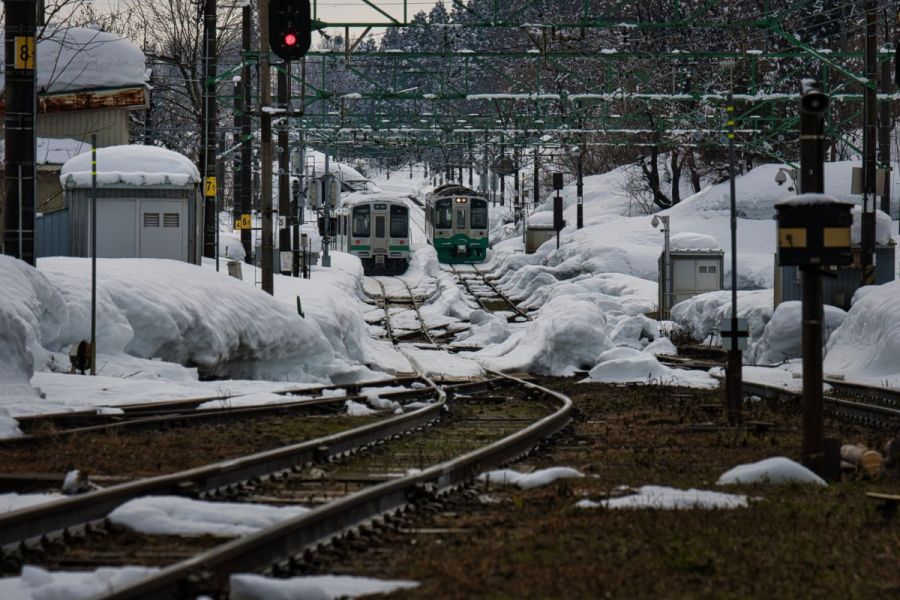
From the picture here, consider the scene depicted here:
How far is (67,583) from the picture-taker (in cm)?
524

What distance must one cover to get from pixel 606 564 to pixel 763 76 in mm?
61511

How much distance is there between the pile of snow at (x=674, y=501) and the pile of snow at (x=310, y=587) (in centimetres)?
239

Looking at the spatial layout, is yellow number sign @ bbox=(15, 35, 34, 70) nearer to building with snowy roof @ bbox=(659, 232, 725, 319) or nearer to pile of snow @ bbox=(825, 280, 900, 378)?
pile of snow @ bbox=(825, 280, 900, 378)

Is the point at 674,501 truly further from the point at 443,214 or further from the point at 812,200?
the point at 443,214

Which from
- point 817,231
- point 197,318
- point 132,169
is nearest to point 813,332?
point 817,231

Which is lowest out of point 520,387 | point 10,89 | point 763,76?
point 520,387

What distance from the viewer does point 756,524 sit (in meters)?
7.19

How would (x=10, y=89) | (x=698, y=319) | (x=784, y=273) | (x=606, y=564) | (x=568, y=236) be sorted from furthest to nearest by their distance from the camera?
(x=568, y=236), (x=698, y=319), (x=784, y=273), (x=10, y=89), (x=606, y=564)

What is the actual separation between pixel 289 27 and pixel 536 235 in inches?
1903

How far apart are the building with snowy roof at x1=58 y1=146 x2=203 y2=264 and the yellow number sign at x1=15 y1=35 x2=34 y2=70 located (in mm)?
11617

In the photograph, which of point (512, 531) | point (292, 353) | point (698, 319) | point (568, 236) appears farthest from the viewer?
point (568, 236)

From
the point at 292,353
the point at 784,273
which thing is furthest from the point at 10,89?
the point at 784,273

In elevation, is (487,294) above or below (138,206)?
below

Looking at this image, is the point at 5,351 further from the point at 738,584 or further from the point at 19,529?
the point at 738,584
